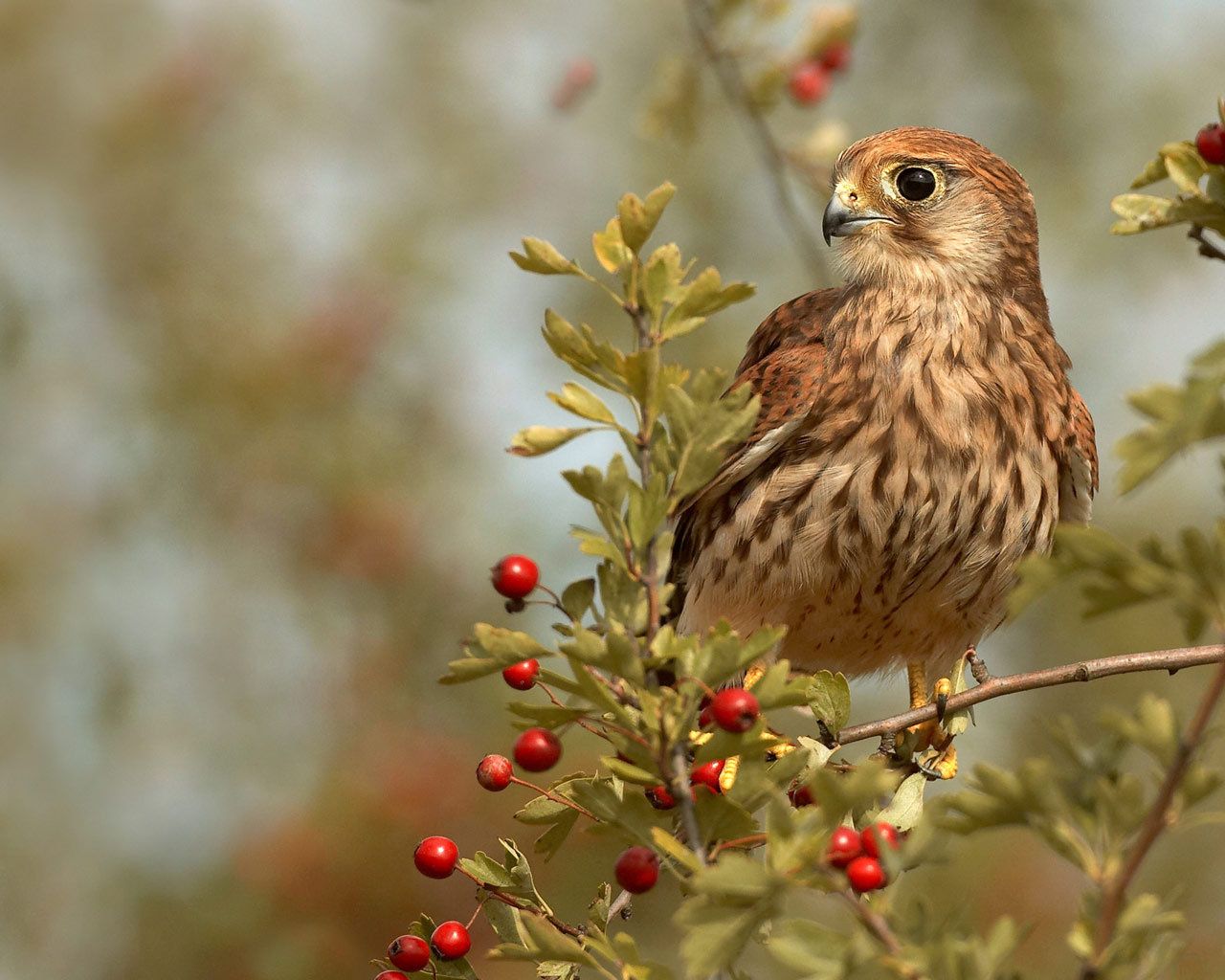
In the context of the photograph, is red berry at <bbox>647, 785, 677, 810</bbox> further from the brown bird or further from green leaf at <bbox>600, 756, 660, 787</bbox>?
the brown bird

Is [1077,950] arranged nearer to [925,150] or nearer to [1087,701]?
[925,150]

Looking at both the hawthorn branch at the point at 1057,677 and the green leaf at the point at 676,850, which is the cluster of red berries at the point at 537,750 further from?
the hawthorn branch at the point at 1057,677

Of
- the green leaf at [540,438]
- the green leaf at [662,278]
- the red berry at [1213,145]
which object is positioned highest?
the red berry at [1213,145]

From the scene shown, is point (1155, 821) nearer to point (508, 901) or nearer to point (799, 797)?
point (508, 901)

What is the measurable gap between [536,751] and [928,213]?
2318 millimetres

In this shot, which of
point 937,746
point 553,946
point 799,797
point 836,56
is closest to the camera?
point 553,946

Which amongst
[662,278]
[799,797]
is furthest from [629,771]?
[799,797]

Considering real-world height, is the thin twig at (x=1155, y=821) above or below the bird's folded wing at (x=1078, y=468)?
below

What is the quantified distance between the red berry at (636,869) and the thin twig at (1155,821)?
694mm

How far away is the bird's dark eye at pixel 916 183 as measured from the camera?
13.2 ft

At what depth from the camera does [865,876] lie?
1853 millimetres

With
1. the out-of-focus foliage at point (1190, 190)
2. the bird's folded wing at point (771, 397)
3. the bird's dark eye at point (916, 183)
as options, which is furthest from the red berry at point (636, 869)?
the bird's dark eye at point (916, 183)

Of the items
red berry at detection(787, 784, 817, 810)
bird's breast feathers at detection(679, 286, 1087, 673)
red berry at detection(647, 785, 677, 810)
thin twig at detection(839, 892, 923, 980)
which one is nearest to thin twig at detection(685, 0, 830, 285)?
bird's breast feathers at detection(679, 286, 1087, 673)

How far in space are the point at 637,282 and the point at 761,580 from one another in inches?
69.6
